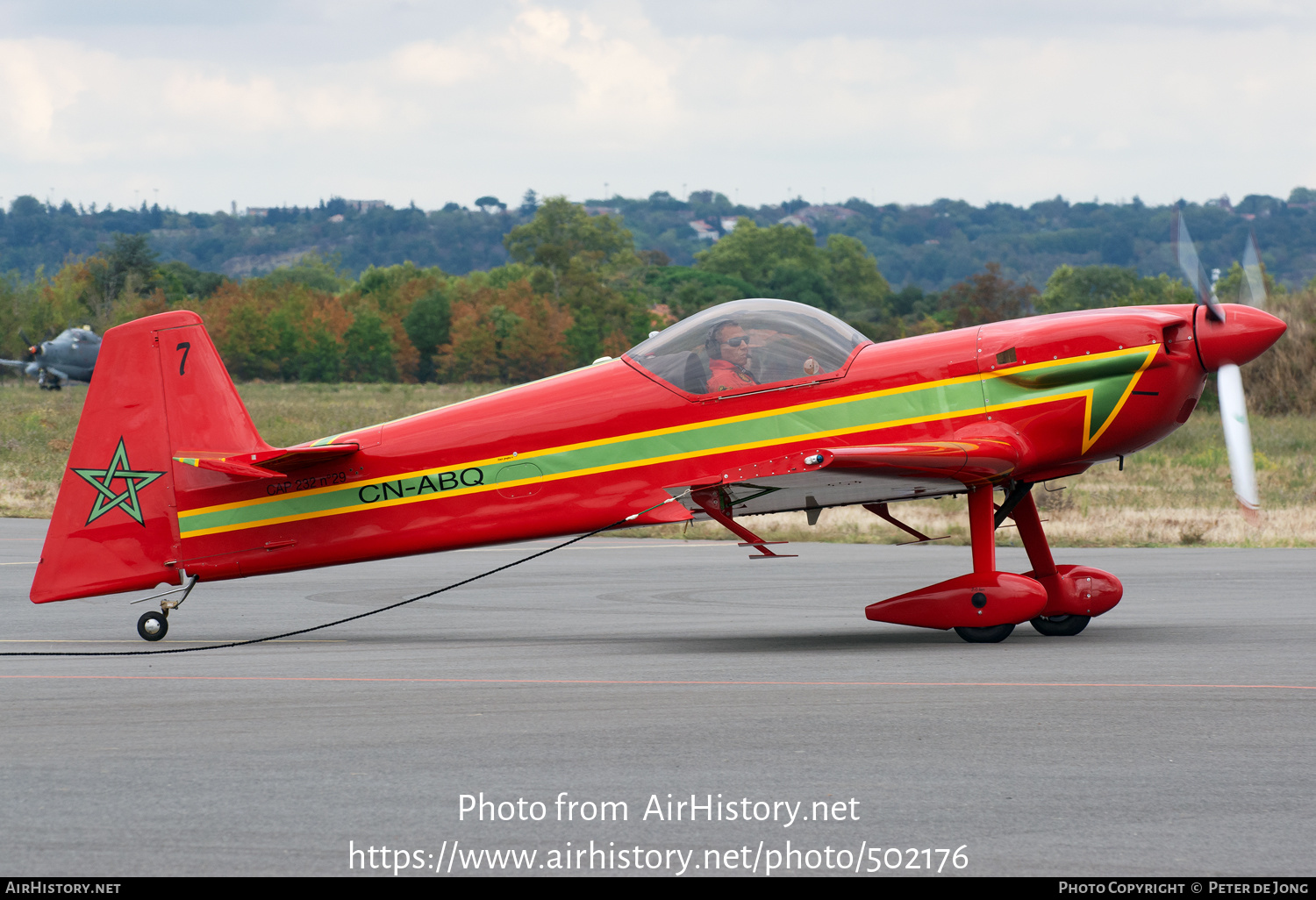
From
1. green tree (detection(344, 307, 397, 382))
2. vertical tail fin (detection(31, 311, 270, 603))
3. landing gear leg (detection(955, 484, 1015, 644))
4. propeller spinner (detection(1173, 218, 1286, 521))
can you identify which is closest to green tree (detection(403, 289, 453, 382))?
green tree (detection(344, 307, 397, 382))

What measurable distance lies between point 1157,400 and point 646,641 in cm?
435

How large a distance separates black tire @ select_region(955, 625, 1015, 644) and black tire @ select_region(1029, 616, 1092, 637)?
54cm

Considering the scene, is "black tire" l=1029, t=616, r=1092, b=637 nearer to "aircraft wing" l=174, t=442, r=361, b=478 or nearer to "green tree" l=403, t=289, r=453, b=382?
"aircraft wing" l=174, t=442, r=361, b=478

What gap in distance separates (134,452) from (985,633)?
23.1ft

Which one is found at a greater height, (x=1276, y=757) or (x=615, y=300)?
(x=615, y=300)

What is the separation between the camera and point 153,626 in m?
10.6

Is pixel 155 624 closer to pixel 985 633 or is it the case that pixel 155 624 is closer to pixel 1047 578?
pixel 985 633

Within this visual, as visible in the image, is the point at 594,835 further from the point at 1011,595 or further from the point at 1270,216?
the point at 1270,216

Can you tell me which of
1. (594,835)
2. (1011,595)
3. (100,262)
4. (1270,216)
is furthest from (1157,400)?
(1270,216)

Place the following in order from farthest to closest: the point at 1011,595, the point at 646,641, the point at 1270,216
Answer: the point at 1270,216, the point at 646,641, the point at 1011,595

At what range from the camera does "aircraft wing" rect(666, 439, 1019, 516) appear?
9.26m

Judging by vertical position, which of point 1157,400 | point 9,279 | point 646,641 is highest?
point 9,279

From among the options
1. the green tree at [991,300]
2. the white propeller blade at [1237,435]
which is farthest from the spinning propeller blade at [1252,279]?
the green tree at [991,300]

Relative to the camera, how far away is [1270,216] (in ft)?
584
